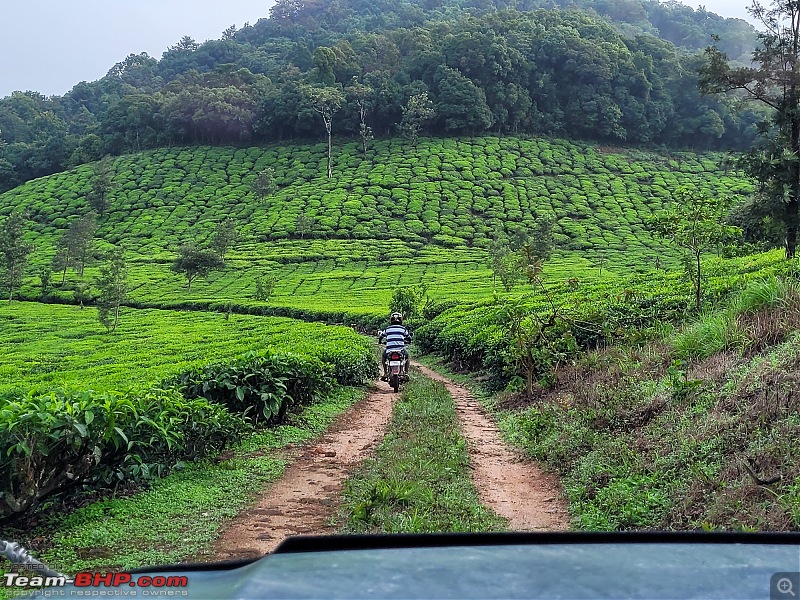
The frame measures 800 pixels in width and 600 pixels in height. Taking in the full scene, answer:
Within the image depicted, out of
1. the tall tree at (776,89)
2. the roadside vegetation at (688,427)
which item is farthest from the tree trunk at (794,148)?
the roadside vegetation at (688,427)

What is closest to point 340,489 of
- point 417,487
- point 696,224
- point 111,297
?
point 417,487

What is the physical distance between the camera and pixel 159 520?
5383mm

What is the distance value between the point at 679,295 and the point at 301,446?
777cm

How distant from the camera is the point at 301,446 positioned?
8297mm

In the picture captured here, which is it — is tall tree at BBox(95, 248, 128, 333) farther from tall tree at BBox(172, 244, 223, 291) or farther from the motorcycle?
the motorcycle

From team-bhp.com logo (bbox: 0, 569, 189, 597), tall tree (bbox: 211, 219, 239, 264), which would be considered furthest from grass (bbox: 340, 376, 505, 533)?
tall tree (bbox: 211, 219, 239, 264)

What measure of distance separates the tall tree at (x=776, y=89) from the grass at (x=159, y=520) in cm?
1262

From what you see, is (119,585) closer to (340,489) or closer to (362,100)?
(340,489)

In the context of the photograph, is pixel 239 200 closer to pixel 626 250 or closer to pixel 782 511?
pixel 626 250

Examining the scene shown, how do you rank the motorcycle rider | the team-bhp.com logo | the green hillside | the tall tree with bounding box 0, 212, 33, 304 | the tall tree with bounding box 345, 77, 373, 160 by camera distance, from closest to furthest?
the team-bhp.com logo, the motorcycle rider, the tall tree with bounding box 0, 212, 33, 304, the green hillside, the tall tree with bounding box 345, 77, 373, 160

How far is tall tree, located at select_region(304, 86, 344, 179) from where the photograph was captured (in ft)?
216

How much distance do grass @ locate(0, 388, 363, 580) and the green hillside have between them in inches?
874

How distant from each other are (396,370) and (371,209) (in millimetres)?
40842

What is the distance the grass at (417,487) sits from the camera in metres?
5.12
